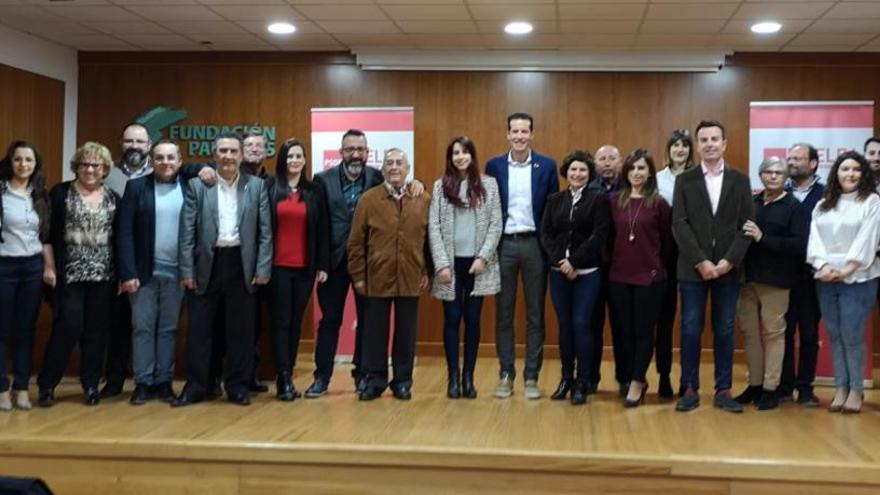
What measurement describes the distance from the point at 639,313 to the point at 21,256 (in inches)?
128

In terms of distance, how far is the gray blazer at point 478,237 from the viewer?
4613mm

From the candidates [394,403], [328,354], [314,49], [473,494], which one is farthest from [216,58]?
[473,494]

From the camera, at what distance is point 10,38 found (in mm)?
6402

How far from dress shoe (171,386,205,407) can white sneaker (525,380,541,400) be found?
1.82 metres

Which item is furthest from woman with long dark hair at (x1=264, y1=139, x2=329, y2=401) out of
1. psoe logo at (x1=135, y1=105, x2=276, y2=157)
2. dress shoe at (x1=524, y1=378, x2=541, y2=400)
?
psoe logo at (x1=135, y1=105, x2=276, y2=157)

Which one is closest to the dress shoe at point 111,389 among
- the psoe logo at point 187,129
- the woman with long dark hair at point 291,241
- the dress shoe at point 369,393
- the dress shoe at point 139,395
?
the dress shoe at point 139,395

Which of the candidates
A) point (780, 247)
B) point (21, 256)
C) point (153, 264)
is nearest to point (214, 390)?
point (153, 264)

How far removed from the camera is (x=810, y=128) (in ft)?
21.8

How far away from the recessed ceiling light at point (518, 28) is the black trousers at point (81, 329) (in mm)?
3218

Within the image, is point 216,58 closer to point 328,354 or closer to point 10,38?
point 10,38

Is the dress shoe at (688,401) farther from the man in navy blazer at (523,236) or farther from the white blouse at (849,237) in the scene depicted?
the white blouse at (849,237)

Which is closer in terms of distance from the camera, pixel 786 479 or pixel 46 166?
pixel 786 479

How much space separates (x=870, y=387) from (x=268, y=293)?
3845 mm

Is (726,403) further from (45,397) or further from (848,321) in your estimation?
(45,397)
